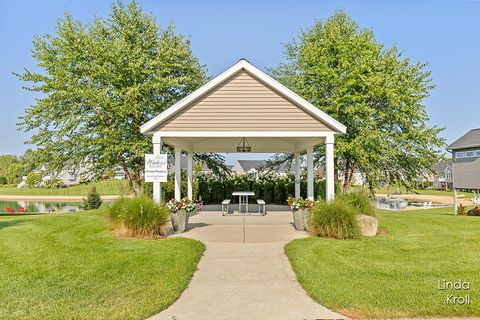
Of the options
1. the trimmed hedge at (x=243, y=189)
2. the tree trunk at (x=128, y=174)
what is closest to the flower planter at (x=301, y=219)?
the trimmed hedge at (x=243, y=189)

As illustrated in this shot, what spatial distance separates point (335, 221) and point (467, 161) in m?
25.6

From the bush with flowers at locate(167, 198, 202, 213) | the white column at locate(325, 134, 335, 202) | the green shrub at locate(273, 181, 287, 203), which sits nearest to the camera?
the bush with flowers at locate(167, 198, 202, 213)

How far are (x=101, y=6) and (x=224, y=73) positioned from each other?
1220 cm

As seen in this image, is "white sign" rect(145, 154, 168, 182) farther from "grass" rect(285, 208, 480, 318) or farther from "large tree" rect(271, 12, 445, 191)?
"large tree" rect(271, 12, 445, 191)

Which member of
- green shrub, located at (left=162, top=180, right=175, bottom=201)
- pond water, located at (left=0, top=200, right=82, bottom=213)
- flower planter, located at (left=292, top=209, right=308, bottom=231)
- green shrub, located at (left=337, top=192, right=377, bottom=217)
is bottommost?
pond water, located at (left=0, top=200, right=82, bottom=213)

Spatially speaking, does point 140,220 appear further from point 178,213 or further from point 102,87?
point 102,87

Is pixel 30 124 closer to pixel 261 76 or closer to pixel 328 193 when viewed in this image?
pixel 261 76

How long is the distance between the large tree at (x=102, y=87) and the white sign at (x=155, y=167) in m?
7.15

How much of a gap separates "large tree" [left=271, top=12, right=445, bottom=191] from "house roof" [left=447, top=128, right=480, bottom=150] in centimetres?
1099

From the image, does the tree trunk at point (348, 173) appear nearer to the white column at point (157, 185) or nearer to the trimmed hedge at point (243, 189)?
the trimmed hedge at point (243, 189)

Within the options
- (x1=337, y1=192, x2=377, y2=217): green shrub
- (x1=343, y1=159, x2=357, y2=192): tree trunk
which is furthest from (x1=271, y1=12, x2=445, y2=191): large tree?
(x1=337, y1=192, x2=377, y2=217): green shrub

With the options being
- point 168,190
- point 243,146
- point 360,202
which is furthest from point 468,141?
point 168,190

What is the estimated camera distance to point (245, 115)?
11.2 m

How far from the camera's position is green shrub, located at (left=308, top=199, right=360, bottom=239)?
911 centimetres
